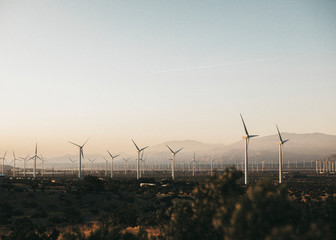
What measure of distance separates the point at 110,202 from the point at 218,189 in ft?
161

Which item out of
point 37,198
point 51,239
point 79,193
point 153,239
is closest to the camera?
point 153,239

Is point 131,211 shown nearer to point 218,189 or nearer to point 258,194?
point 218,189

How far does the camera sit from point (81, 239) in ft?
99.2

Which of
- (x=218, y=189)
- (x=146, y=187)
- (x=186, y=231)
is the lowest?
(x=146, y=187)

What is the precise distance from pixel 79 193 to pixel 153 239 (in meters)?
42.2

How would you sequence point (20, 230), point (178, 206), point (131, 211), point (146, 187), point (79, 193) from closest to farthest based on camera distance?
point (178, 206) → point (20, 230) → point (131, 211) → point (79, 193) → point (146, 187)

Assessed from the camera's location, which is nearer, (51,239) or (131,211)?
(51,239)

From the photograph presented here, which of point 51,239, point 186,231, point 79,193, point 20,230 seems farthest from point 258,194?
point 79,193

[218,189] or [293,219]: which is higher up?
[218,189]

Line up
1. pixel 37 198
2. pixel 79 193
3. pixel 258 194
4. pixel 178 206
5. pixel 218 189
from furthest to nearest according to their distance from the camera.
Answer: pixel 79 193 < pixel 37 198 < pixel 178 206 < pixel 218 189 < pixel 258 194

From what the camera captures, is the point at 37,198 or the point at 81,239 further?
the point at 37,198

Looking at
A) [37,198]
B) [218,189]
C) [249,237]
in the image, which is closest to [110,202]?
[37,198]

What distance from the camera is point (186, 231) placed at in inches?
999

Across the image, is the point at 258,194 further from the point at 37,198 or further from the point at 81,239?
the point at 37,198
